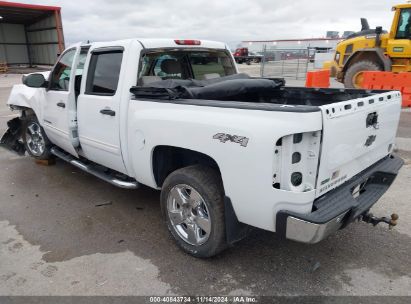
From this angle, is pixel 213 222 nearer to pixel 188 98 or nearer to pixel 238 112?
pixel 238 112

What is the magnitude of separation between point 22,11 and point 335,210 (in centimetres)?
3201

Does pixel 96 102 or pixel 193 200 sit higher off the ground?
pixel 96 102

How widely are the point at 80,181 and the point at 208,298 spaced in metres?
3.19

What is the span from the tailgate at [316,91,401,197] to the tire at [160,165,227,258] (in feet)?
2.75

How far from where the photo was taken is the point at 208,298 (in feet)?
8.84

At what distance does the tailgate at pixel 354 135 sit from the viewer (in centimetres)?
244

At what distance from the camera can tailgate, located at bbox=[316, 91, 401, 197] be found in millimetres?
2443

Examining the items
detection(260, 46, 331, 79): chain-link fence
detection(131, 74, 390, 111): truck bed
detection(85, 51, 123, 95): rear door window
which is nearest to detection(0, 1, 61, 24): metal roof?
detection(260, 46, 331, 79): chain-link fence

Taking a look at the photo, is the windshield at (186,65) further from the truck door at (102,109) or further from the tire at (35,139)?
the tire at (35,139)

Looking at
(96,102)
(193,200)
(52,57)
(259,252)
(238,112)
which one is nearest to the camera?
(238,112)

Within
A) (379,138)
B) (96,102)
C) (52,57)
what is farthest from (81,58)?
(52,57)

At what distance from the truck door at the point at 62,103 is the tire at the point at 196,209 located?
1.92 meters

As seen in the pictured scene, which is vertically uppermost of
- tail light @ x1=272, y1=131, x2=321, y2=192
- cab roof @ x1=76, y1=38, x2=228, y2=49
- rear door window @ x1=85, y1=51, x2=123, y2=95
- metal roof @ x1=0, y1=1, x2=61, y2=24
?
metal roof @ x1=0, y1=1, x2=61, y2=24

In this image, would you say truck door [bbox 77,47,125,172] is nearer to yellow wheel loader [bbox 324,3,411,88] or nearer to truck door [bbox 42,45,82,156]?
truck door [bbox 42,45,82,156]
